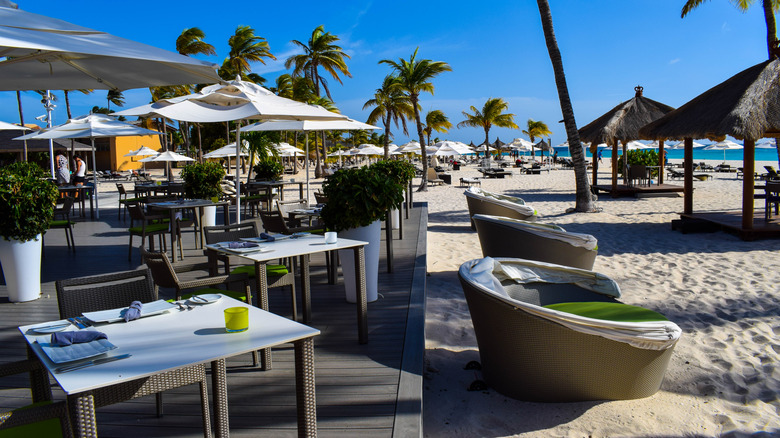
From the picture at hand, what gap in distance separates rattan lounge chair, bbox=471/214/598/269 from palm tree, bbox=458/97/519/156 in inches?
1514

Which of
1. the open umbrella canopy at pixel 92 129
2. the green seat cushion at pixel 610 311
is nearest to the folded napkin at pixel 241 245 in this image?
the green seat cushion at pixel 610 311

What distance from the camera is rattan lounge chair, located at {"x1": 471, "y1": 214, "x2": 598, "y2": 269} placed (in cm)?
597

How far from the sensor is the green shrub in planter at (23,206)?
491 centimetres

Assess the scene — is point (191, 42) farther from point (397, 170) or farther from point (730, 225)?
point (730, 225)

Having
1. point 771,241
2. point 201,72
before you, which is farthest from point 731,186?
point 201,72

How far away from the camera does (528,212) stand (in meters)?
9.09

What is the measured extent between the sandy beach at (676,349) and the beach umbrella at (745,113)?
1.36m

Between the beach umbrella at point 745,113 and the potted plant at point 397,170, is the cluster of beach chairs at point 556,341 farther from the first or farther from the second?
the beach umbrella at point 745,113

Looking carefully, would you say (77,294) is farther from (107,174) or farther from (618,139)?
(107,174)

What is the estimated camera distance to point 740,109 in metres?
9.22

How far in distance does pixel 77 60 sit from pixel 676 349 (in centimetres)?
558

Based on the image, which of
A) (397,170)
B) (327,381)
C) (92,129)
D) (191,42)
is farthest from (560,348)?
(191,42)

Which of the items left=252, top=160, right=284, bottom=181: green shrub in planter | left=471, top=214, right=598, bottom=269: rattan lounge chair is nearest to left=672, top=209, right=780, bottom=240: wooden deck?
left=471, top=214, right=598, bottom=269: rattan lounge chair

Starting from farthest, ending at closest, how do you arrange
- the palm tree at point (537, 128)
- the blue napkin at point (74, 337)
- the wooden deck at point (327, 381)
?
the palm tree at point (537, 128), the wooden deck at point (327, 381), the blue napkin at point (74, 337)
